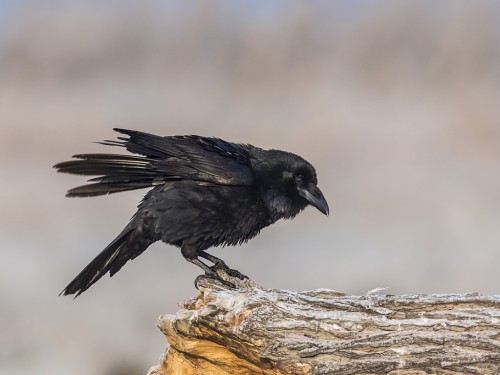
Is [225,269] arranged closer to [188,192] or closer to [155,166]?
[188,192]

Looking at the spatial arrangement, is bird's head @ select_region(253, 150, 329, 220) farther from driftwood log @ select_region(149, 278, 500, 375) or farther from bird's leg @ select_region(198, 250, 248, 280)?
driftwood log @ select_region(149, 278, 500, 375)

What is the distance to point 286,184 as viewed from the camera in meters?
7.61

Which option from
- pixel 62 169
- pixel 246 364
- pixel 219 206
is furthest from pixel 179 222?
pixel 246 364

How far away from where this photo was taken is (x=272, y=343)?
17.4 ft

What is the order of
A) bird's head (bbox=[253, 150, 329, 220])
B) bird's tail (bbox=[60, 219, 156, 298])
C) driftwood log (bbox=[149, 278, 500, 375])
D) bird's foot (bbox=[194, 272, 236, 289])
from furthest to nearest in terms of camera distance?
bird's head (bbox=[253, 150, 329, 220]) → bird's tail (bbox=[60, 219, 156, 298]) → bird's foot (bbox=[194, 272, 236, 289]) → driftwood log (bbox=[149, 278, 500, 375])

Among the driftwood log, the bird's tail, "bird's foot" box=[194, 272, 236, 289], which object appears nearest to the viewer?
the driftwood log

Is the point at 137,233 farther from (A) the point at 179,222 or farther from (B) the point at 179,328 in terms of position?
(B) the point at 179,328

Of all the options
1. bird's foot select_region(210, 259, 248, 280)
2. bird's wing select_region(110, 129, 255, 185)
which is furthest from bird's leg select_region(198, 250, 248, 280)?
bird's wing select_region(110, 129, 255, 185)

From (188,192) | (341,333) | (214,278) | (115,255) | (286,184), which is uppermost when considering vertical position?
(286,184)

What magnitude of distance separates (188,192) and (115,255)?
37.2 inches

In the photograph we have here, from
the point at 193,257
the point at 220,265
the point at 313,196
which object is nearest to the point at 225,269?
the point at 220,265

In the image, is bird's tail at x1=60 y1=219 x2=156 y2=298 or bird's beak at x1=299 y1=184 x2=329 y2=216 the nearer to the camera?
bird's tail at x1=60 y1=219 x2=156 y2=298

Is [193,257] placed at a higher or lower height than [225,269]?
lower

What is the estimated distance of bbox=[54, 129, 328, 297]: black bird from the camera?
7.18m
